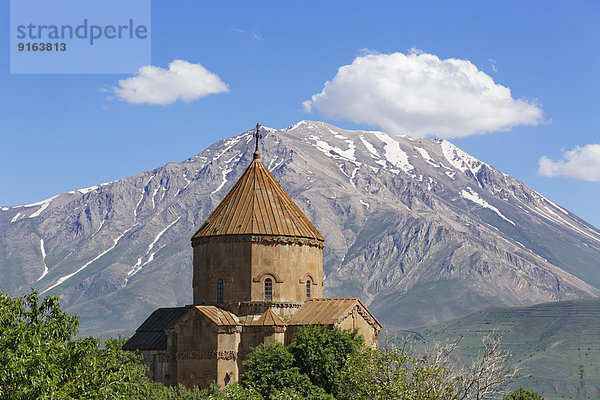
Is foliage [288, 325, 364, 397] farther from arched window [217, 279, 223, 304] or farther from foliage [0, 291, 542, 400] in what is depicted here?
arched window [217, 279, 223, 304]

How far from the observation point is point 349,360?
2213 inches

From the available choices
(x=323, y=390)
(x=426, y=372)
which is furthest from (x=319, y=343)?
(x=426, y=372)

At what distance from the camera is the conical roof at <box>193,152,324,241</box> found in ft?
224

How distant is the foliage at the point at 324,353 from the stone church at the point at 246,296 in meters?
2.26

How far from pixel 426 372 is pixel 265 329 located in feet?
64.6

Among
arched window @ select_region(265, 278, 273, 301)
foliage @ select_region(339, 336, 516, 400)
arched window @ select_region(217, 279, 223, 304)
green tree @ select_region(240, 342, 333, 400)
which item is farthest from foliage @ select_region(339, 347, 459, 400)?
arched window @ select_region(217, 279, 223, 304)

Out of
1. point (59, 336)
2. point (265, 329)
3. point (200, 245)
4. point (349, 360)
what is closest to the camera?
point (59, 336)

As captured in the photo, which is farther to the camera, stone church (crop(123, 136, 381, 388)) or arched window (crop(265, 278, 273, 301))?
arched window (crop(265, 278, 273, 301))

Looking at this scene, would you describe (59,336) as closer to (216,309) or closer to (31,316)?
(31,316)

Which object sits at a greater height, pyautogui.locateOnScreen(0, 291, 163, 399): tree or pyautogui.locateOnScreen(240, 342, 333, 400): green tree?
pyautogui.locateOnScreen(0, 291, 163, 399): tree

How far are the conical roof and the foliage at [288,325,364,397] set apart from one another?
383 inches

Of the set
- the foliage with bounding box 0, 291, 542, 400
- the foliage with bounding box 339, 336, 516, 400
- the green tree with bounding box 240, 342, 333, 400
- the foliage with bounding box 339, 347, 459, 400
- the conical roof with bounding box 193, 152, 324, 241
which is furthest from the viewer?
the conical roof with bounding box 193, 152, 324, 241

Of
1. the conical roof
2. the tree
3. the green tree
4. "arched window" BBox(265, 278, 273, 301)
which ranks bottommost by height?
the green tree

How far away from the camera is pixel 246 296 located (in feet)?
220
